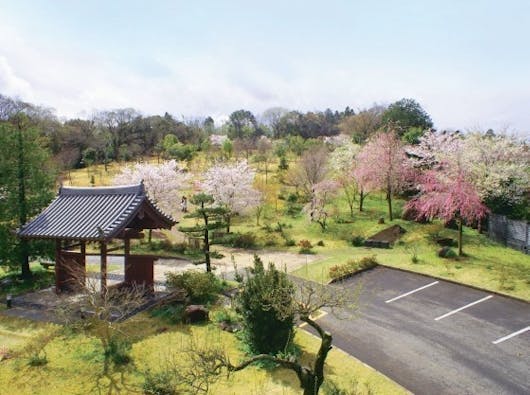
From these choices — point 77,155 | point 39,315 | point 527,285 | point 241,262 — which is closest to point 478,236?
point 527,285

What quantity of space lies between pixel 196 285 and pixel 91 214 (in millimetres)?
4913

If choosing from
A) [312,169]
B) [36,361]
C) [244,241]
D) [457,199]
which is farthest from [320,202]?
[36,361]

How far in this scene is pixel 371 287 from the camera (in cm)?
1806

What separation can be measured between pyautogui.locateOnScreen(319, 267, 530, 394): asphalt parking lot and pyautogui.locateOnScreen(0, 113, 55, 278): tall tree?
1393cm

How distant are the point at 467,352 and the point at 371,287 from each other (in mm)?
6066

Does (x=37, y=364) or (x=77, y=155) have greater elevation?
(x=77, y=155)

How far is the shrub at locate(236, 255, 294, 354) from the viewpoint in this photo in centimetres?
1122

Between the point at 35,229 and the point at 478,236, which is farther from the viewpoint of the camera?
the point at 478,236

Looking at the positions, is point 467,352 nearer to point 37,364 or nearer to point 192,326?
point 192,326

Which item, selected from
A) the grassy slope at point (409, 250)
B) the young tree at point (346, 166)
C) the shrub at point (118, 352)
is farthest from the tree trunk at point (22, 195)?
the young tree at point (346, 166)

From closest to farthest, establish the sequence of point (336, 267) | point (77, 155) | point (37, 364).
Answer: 1. point (37, 364)
2. point (336, 267)
3. point (77, 155)

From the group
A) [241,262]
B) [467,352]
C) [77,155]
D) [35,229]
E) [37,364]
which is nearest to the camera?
[37,364]

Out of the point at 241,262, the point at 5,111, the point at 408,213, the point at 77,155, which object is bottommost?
the point at 241,262

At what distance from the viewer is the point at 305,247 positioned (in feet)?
84.2
